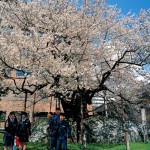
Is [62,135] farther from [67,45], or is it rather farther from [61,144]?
[67,45]

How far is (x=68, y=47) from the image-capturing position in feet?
48.7

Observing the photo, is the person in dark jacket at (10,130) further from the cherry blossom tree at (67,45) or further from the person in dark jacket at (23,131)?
the cherry blossom tree at (67,45)

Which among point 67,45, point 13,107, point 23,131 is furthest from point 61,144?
point 13,107

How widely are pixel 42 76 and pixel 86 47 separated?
3.57 metres

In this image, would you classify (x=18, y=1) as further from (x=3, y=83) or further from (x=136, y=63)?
(x=136, y=63)

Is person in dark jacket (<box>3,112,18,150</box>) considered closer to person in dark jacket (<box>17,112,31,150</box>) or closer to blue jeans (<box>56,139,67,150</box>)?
person in dark jacket (<box>17,112,31,150</box>)

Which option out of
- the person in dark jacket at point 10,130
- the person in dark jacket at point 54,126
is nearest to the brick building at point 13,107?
the person in dark jacket at point 10,130

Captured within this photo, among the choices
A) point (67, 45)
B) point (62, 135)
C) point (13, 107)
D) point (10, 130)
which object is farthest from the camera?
point (13, 107)

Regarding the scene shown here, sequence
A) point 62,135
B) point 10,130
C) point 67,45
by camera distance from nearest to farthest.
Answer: point 62,135, point 10,130, point 67,45

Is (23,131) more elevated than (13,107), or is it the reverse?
(13,107)

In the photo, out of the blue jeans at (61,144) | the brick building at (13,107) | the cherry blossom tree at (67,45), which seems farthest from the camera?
the brick building at (13,107)

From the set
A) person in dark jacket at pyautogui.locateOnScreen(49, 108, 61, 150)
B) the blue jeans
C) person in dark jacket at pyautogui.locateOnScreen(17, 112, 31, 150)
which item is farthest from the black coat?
the blue jeans

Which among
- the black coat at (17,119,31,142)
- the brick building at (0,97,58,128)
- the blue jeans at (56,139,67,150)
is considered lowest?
the blue jeans at (56,139,67,150)

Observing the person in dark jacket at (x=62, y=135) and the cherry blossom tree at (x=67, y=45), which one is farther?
the cherry blossom tree at (x=67, y=45)
